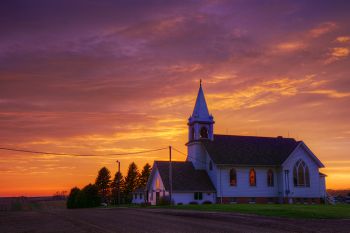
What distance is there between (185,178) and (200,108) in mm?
13092

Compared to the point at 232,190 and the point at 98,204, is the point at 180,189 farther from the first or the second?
the point at 98,204

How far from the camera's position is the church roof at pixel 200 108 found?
7156 cm

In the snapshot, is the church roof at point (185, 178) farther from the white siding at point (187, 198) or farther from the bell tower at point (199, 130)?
the bell tower at point (199, 130)

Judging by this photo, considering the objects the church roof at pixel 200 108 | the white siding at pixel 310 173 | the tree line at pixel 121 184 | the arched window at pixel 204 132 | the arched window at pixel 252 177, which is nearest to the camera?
the arched window at pixel 252 177

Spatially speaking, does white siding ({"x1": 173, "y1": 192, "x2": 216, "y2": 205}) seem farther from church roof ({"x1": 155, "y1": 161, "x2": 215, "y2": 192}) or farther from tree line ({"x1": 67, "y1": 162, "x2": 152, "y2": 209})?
tree line ({"x1": 67, "y1": 162, "x2": 152, "y2": 209})

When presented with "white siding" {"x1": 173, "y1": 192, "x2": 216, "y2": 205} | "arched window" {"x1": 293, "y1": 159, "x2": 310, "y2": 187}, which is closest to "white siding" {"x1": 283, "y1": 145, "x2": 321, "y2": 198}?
"arched window" {"x1": 293, "y1": 159, "x2": 310, "y2": 187}

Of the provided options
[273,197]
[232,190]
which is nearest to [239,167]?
[232,190]

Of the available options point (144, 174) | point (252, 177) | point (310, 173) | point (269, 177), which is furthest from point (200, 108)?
point (144, 174)

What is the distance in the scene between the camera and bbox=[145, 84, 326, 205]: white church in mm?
65250

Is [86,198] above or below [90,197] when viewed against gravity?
below

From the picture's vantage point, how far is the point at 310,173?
70812 mm

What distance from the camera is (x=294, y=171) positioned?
69562 millimetres

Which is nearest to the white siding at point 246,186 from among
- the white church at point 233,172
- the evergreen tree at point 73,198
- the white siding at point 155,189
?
the white church at point 233,172

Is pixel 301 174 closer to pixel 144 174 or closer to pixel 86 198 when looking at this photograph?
pixel 86 198
